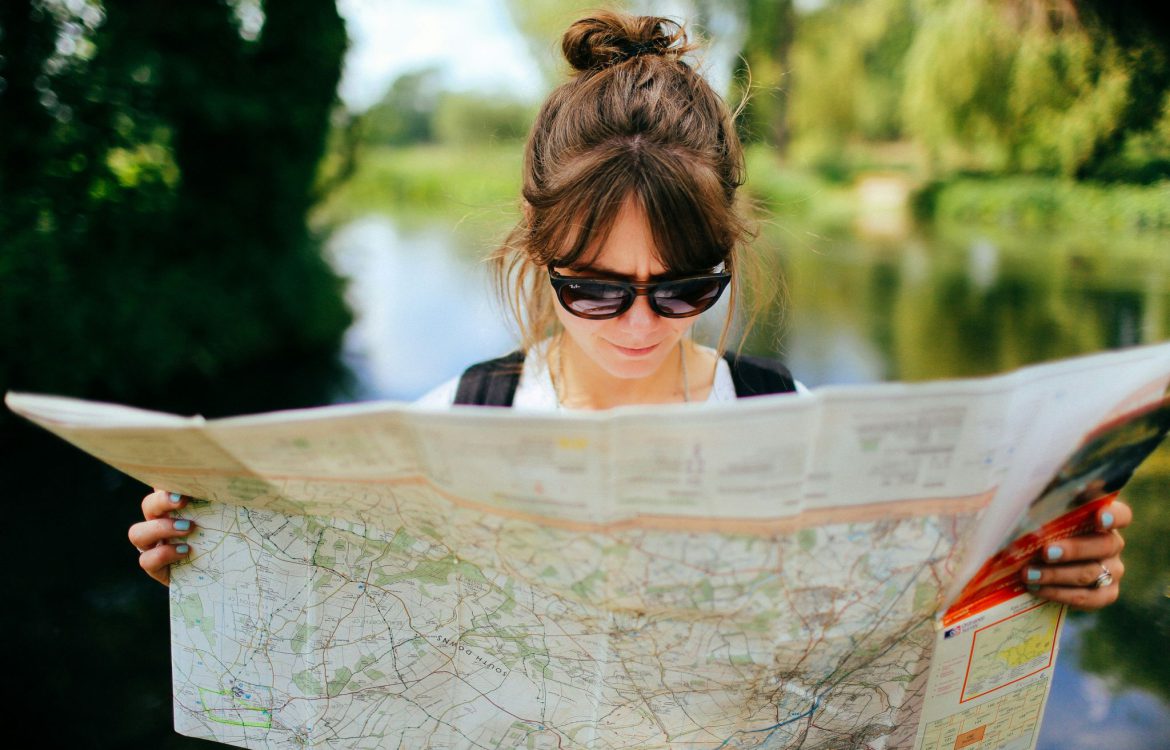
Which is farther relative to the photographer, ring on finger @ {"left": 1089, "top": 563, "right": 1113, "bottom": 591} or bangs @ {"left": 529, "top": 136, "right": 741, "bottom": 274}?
bangs @ {"left": 529, "top": 136, "right": 741, "bottom": 274}

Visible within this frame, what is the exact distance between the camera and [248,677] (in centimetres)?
91

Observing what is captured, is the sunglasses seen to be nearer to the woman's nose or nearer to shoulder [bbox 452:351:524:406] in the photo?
the woman's nose

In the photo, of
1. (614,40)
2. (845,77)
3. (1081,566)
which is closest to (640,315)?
(614,40)

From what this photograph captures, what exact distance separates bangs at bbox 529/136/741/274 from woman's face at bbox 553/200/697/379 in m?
0.01

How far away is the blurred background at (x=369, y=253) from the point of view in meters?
2.46

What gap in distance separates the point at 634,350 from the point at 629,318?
66 mm

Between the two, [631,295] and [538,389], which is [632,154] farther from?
[538,389]

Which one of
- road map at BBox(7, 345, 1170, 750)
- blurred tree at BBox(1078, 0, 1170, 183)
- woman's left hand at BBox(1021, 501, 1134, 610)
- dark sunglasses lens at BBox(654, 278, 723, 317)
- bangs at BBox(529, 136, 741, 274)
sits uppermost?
blurred tree at BBox(1078, 0, 1170, 183)

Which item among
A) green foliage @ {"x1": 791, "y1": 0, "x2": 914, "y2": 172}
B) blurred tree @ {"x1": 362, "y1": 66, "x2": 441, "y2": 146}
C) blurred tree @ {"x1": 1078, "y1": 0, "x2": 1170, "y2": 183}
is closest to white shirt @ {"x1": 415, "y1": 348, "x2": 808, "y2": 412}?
blurred tree @ {"x1": 1078, "y1": 0, "x2": 1170, "y2": 183}

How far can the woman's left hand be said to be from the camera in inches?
35.3

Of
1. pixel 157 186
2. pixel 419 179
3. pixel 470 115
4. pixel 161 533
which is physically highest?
pixel 419 179

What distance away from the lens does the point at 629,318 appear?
1.09 meters

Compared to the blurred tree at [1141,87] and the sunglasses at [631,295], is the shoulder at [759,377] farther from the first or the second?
the blurred tree at [1141,87]

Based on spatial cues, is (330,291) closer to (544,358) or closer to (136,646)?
(136,646)
